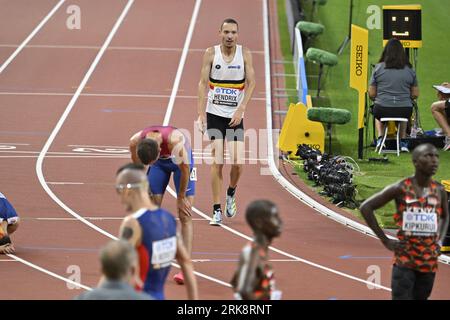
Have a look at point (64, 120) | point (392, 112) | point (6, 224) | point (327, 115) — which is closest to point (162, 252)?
point (6, 224)

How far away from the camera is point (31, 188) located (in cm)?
1817

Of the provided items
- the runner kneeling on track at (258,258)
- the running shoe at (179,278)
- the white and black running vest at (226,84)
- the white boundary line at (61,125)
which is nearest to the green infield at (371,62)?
the white and black running vest at (226,84)

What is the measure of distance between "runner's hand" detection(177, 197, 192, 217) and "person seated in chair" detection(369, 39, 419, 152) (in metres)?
7.68

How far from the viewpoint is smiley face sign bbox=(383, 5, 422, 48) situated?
2114 cm

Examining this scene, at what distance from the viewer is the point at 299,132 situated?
67.9ft

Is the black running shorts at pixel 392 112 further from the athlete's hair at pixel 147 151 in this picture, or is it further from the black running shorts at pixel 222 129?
the athlete's hair at pixel 147 151

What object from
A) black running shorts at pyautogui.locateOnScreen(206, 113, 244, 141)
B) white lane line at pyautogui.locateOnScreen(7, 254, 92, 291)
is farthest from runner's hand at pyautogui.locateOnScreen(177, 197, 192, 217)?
black running shorts at pyautogui.locateOnScreen(206, 113, 244, 141)

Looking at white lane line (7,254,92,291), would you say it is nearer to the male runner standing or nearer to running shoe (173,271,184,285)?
running shoe (173,271,184,285)

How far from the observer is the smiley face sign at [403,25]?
2114 centimetres

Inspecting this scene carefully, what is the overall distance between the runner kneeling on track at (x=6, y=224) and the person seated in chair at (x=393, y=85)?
25.5 feet

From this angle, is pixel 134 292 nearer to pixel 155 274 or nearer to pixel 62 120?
pixel 155 274

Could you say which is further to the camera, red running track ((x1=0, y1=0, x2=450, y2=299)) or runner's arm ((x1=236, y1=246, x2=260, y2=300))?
red running track ((x1=0, y1=0, x2=450, y2=299))

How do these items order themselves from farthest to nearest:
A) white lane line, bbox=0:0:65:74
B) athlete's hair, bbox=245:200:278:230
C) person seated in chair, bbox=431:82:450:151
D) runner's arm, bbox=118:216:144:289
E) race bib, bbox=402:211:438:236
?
white lane line, bbox=0:0:65:74 < person seated in chair, bbox=431:82:450:151 < race bib, bbox=402:211:438:236 < runner's arm, bbox=118:216:144:289 < athlete's hair, bbox=245:200:278:230
